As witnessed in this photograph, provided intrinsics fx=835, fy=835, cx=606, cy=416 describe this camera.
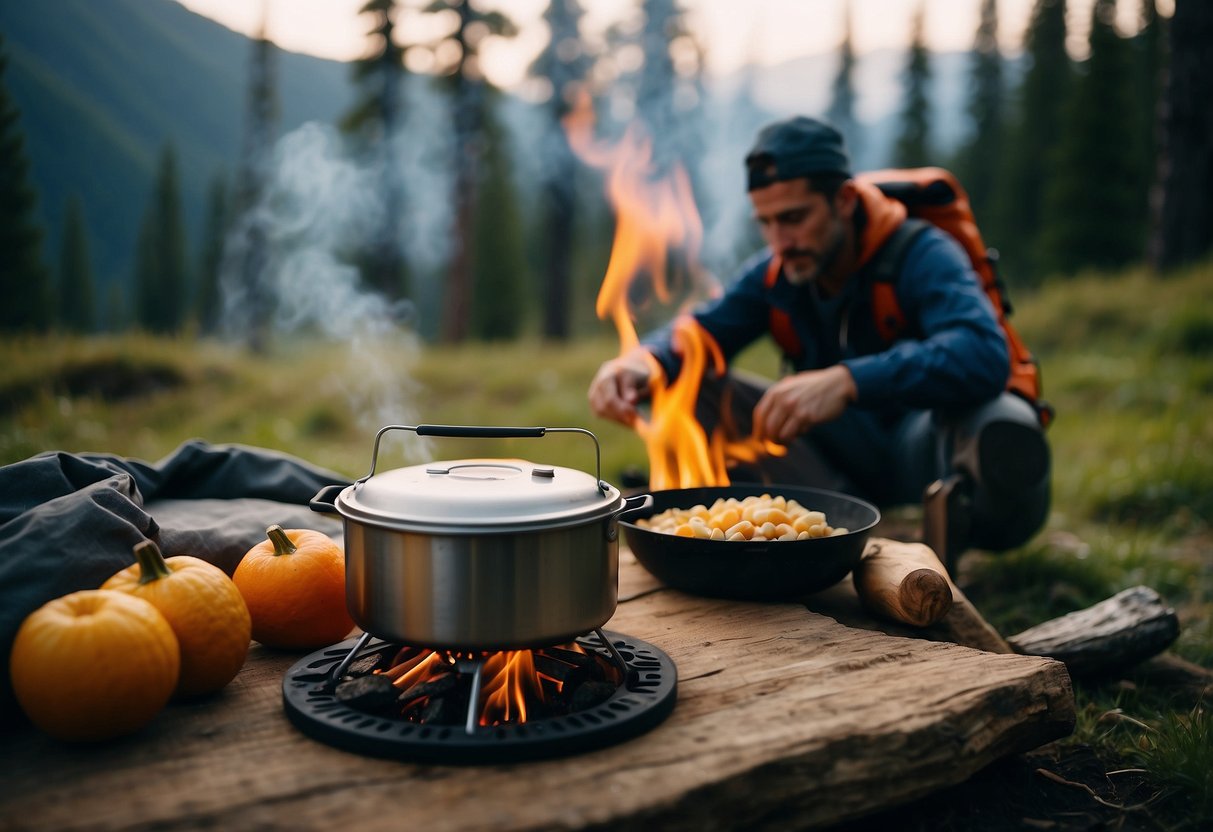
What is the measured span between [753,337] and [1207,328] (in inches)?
220

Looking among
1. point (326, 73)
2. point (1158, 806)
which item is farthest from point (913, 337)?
point (326, 73)

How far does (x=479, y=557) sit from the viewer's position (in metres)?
1.59

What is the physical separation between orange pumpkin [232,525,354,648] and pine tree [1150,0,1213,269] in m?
10.1

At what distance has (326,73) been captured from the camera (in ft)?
161

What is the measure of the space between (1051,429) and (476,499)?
19.8 ft

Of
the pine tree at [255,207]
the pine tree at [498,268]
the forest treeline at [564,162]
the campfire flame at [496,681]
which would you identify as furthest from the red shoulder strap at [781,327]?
the pine tree at [498,268]

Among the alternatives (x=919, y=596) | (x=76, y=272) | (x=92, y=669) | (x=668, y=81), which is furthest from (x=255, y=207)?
(x=919, y=596)

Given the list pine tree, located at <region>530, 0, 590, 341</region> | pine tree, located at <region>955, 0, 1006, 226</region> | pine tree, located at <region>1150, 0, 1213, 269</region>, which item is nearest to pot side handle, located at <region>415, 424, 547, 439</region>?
pine tree, located at <region>1150, 0, 1213, 269</region>

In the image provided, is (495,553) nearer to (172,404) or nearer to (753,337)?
(753,337)

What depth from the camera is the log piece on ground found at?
8.70 ft

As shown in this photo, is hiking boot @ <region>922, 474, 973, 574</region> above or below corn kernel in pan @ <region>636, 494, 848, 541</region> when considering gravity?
below

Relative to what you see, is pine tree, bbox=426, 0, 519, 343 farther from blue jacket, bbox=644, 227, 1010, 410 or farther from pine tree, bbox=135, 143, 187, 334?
pine tree, bbox=135, 143, 187, 334

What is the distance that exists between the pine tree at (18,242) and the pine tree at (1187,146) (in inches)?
431

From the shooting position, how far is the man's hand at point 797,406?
9.04ft
